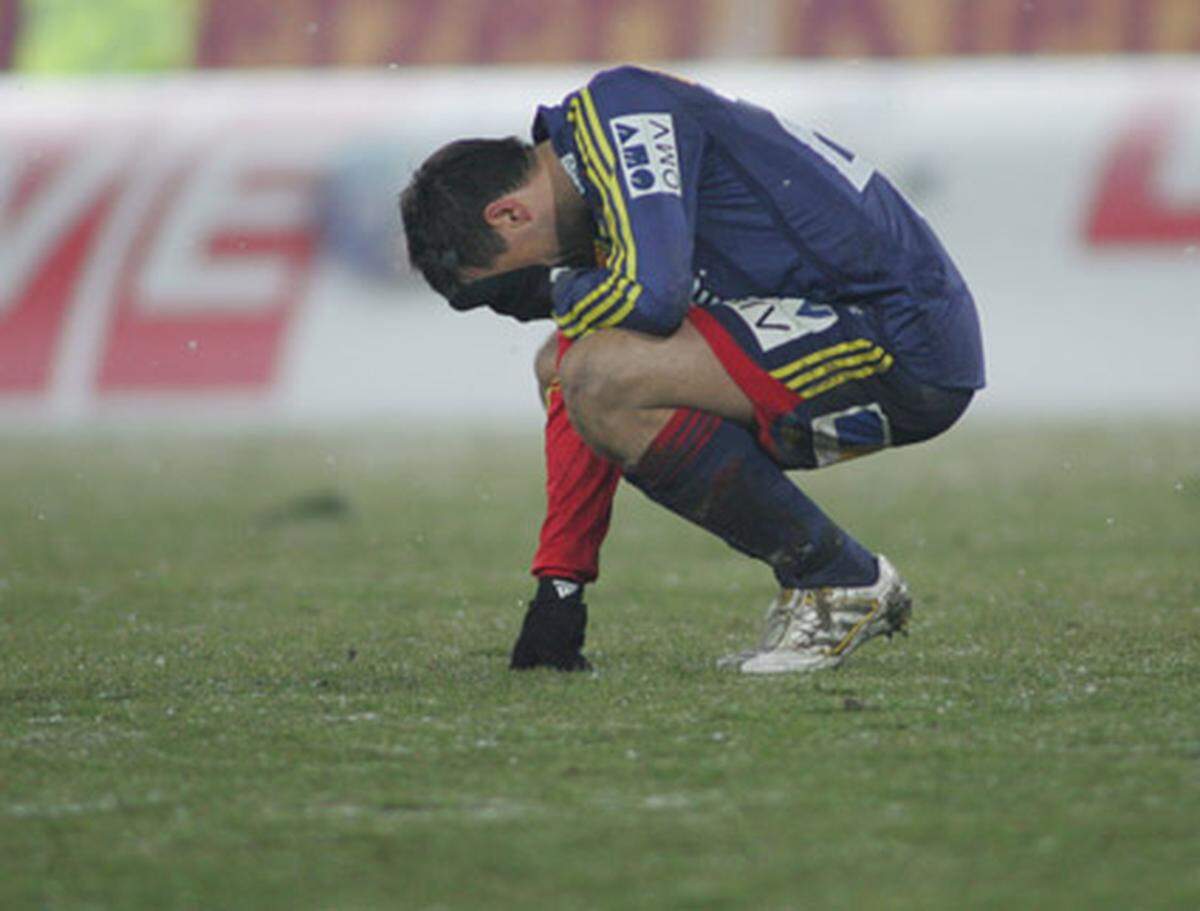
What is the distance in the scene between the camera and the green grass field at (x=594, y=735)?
2340mm

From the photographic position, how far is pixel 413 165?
40.5 ft

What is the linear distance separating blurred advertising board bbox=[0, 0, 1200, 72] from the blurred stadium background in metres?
0.02

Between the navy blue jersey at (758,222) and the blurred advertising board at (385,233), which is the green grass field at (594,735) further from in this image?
the blurred advertising board at (385,233)

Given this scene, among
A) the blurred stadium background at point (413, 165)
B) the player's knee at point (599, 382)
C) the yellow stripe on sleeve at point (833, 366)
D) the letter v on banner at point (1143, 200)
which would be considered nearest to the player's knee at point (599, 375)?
the player's knee at point (599, 382)

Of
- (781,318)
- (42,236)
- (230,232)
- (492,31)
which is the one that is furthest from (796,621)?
(492,31)

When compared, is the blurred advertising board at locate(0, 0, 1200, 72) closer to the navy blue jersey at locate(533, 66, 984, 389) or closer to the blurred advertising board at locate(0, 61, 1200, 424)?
the blurred advertising board at locate(0, 61, 1200, 424)

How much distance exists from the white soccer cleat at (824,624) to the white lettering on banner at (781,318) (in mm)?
431

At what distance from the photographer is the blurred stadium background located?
12258 mm

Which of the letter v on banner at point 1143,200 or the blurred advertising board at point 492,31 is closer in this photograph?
the letter v on banner at point 1143,200

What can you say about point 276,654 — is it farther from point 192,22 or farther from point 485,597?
point 192,22

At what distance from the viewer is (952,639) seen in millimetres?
4246

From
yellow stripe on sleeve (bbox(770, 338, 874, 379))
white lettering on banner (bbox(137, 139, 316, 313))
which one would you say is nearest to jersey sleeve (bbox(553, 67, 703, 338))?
yellow stripe on sleeve (bbox(770, 338, 874, 379))

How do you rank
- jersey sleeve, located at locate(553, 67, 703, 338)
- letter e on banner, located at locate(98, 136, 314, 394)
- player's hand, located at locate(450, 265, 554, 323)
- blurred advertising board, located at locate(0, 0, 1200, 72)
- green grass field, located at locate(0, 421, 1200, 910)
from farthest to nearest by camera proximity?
blurred advertising board, located at locate(0, 0, 1200, 72)
letter e on banner, located at locate(98, 136, 314, 394)
player's hand, located at locate(450, 265, 554, 323)
jersey sleeve, located at locate(553, 67, 703, 338)
green grass field, located at locate(0, 421, 1200, 910)

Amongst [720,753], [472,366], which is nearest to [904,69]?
[472,366]
